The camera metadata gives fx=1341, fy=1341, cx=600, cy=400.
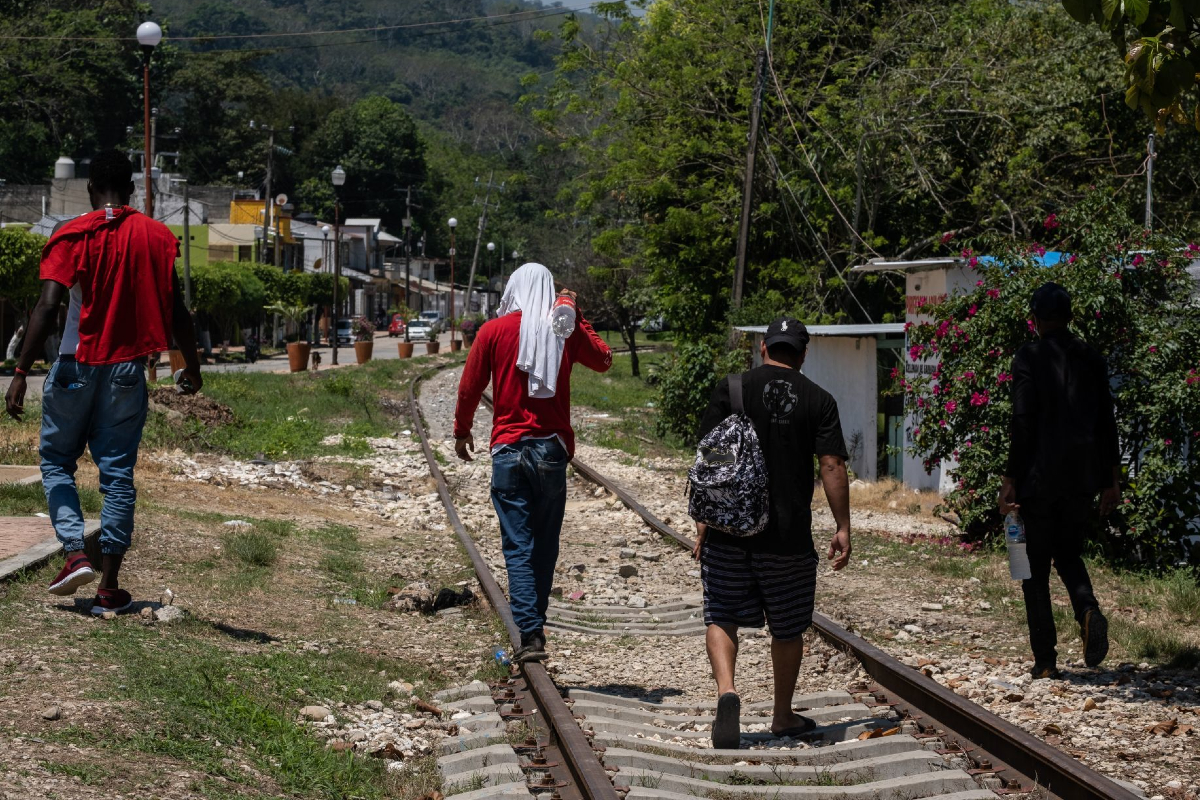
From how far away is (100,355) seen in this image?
617 cm

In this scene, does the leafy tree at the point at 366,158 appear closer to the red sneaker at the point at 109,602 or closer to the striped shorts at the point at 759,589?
the red sneaker at the point at 109,602

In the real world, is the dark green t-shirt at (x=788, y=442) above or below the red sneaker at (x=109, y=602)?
above

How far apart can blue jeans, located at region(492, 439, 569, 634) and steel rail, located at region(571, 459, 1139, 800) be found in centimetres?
166

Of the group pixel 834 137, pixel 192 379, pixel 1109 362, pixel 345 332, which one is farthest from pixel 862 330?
pixel 345 332

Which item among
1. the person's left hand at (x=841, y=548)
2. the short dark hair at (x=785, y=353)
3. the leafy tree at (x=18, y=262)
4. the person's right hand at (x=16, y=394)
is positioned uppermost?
the leafy tree at (x=18, y=262)

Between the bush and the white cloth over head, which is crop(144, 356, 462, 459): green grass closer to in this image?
the bush

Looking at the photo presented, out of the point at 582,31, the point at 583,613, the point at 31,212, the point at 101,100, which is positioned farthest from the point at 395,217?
the point at 583,613

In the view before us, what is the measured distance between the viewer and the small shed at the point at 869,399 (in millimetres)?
16625

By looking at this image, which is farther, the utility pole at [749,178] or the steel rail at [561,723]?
the utility pole at [749,178]

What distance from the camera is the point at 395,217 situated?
122562 mm

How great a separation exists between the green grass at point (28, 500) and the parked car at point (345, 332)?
63.2m

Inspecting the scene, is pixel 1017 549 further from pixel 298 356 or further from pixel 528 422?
pixel 298 356

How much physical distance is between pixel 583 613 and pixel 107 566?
313 cm

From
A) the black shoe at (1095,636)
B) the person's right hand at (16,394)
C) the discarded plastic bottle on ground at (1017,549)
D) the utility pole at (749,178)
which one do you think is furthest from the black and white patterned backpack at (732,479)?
the utility pole at (749,178)
